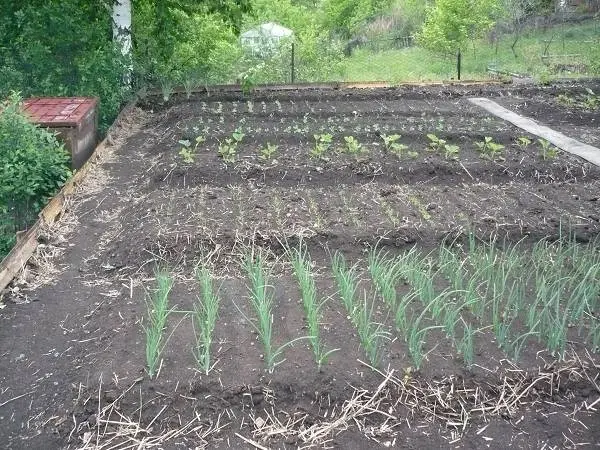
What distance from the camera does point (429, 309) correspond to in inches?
151

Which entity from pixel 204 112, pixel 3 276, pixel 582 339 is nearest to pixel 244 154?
pixel 204 112

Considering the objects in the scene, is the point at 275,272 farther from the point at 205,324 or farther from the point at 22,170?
the point at 22,170

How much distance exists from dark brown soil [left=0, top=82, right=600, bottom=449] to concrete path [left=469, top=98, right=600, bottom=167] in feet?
0.85

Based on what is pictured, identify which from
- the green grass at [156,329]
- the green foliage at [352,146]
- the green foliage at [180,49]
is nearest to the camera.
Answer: the green grass at [156,329]

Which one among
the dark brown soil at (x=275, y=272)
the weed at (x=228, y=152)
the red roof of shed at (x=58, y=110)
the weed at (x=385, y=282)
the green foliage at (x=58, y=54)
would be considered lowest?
the dark brown soil at (x=275, y=272)

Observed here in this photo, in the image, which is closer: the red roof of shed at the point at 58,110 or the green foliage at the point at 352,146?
the red roof of shed at the point at 58,110

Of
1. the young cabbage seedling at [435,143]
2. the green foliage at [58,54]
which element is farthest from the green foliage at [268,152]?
the green foliage at [58,54]

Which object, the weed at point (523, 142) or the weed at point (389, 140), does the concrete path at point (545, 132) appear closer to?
the weed at point (523, 142)

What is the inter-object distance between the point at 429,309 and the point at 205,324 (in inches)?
51.7

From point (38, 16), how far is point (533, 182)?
7396 mm

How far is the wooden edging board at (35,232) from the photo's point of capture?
4402 mm

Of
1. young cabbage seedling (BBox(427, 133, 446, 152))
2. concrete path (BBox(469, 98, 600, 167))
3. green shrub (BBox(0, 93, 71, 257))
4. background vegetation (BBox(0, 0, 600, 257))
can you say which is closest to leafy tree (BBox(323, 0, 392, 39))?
background vegetation (BBox(0, 0, 600, 257))

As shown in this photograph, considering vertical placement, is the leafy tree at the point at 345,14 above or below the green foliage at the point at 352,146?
above

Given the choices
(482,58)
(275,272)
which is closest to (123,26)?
(275,272)
